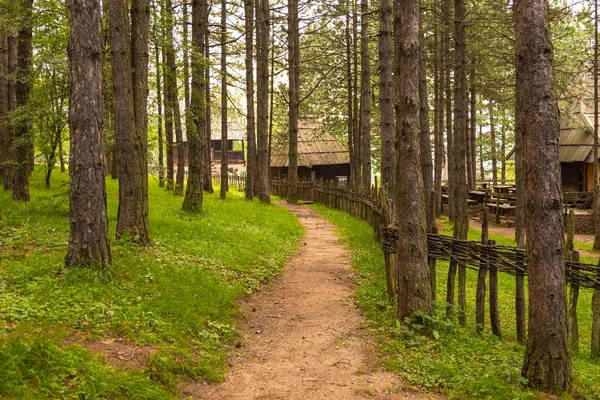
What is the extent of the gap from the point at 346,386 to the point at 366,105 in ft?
48.9

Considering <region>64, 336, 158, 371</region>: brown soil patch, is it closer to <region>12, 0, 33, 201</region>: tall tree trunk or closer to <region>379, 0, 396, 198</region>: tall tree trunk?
<region>12, 0, 33, 201</region>: tall tree trunk

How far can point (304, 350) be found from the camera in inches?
250

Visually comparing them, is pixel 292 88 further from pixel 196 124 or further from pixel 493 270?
pixel 493 270

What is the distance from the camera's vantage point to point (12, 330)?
4.77 metres

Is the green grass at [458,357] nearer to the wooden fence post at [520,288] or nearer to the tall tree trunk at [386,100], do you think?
the wooden fence post at [520,288]

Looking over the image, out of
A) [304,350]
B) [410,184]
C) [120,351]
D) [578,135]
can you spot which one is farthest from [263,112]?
[578,135]

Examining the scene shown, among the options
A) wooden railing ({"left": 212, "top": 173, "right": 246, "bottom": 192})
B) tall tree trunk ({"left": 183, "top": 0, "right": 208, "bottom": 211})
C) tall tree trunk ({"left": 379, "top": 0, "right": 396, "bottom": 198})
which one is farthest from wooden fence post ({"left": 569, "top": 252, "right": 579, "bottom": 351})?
wooden railing ({"left": 212, "top": 173, "right": 246, "bottom": 192})

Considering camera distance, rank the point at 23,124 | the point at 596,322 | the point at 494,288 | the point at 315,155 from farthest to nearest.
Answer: the point at 315,155 → the point at 23,124 → the point at 494,288 → the point at 596,322

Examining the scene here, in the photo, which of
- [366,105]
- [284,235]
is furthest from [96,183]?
[366,105]

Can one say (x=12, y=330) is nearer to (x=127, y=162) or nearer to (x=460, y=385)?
(x=460, y=385)

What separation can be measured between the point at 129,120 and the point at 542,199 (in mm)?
7276

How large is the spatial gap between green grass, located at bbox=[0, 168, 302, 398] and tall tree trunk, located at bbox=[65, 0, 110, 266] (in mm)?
470

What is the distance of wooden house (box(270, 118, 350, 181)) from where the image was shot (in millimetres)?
34906

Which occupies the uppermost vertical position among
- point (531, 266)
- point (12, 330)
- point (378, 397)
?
point (531, 266)
